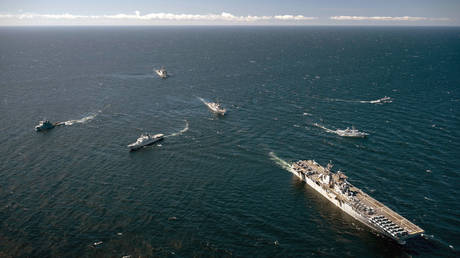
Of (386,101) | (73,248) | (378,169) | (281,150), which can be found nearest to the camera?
(73,248)

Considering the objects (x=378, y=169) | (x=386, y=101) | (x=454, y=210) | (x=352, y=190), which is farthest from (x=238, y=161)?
(x=386, y=101)

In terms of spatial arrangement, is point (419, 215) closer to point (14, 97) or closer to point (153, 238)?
point (153, 238)

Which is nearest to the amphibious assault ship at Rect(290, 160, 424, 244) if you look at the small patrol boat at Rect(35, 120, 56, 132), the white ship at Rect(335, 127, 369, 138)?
the white ship at Rect(335, 127, 369, 138)

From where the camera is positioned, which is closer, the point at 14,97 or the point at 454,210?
the point at 454,210

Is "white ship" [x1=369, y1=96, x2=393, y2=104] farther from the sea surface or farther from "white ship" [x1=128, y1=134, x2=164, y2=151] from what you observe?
A: "white ship" [x1=128, y1=134, x2=164, y2=151]

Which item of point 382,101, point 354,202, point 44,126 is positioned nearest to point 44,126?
point 44,126

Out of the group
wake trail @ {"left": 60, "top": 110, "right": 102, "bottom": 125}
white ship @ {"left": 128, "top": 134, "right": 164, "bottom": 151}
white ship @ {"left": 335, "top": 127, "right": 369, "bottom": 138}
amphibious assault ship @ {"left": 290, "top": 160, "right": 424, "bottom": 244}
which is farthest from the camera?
wake trail @ {"left": 60, "top": 110, "right": 102, "bottom": 125}
